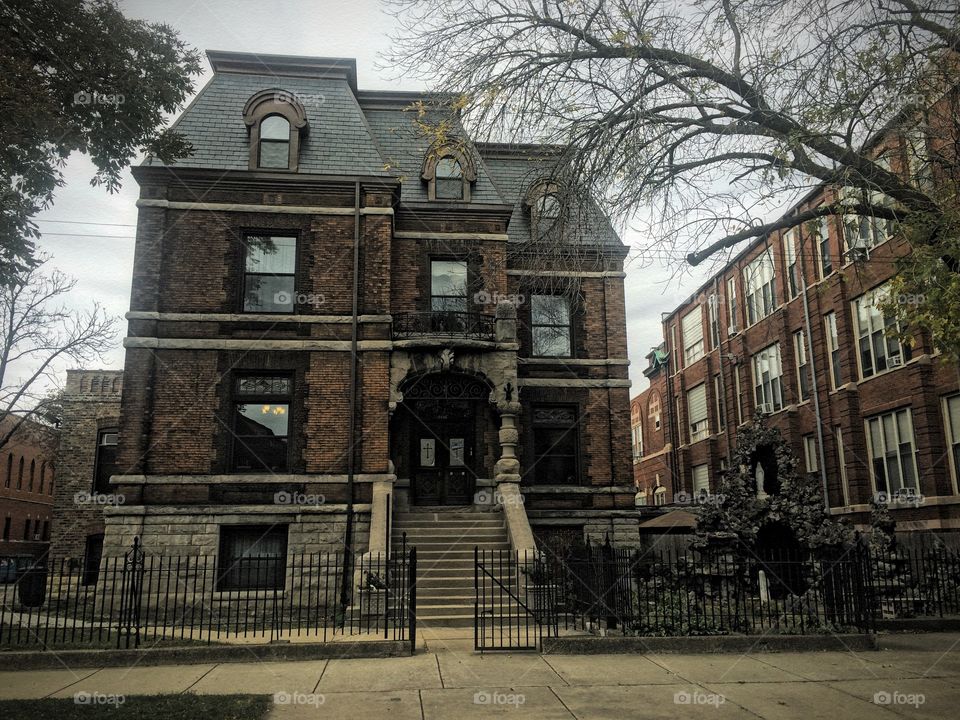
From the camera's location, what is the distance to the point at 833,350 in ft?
91.8

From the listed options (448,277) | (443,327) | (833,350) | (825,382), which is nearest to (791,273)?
(833,350)

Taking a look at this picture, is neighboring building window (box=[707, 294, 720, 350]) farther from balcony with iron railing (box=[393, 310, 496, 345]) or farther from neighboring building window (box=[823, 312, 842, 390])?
balcony with iron railing (box=[393, 310, 496, 345])

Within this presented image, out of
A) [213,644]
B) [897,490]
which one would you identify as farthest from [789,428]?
[213,644]

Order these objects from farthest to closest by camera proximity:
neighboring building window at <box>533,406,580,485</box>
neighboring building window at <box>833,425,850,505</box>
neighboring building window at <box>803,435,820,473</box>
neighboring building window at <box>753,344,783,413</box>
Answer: neighboring building window at <box>753,344,783,413</box> → neighboring building window at <box>803,435,820,473</box> → neighboring building window at <box>833,425,850,505</box> → neighboring building window at <box>533,406,580,485</box>

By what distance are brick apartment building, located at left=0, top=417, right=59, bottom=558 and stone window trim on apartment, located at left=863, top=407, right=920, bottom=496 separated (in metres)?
43.9

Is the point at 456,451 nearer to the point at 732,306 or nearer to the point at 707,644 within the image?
the point at 707,644

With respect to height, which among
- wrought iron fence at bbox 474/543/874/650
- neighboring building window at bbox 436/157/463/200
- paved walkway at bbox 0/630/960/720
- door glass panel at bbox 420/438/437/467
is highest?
neighboring building window at bbox 436/157/463/200

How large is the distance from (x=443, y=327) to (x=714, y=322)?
74.4 ft

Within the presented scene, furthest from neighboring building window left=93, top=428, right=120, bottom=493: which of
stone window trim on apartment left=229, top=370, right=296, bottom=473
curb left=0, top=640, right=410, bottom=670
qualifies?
curb left=0, top=640, right=410, bottom=670

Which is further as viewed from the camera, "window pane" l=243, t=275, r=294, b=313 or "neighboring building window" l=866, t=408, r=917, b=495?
"neighboring building window" l=866, t=408, r=917, b=495

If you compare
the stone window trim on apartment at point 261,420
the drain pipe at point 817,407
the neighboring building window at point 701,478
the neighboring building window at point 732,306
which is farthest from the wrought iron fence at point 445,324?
the neighboring building window at point 701,478

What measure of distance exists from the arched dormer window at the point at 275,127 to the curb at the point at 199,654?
508 inches

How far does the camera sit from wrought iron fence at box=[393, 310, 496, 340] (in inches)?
784

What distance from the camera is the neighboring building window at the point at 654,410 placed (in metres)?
49.0
